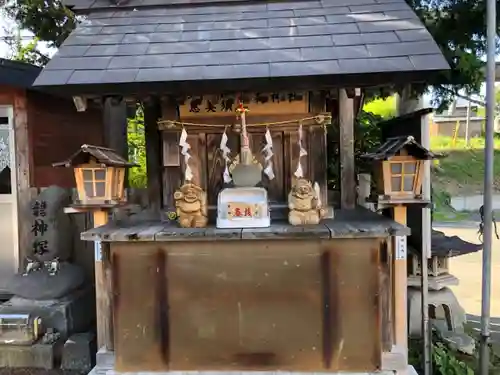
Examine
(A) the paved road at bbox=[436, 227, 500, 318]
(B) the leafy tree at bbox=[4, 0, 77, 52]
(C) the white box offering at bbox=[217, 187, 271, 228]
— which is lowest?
(A) the paved road at bbox=[436, 227, 500, 318]

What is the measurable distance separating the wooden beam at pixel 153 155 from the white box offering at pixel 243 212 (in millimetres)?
1133

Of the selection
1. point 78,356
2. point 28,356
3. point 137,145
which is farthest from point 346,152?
point 137,145

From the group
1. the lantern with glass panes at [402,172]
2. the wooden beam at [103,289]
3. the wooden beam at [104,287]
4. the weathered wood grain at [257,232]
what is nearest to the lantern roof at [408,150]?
the lantern with glass panes at [402,172]

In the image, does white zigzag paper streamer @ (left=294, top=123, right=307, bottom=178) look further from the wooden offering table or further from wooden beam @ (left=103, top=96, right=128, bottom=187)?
wooden beam @ (left=103, top=96, right=128, bottom=187)

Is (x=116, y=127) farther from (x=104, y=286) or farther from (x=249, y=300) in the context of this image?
(x=249, y=300)

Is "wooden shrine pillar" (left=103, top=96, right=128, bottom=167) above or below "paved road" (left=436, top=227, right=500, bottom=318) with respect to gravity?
above

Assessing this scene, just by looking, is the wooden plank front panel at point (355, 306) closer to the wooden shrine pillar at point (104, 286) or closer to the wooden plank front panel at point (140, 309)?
the wooden plank front panel at point (140, 309)

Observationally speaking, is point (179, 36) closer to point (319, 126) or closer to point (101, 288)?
point (319, 126)

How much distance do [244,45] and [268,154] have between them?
3.71 ft

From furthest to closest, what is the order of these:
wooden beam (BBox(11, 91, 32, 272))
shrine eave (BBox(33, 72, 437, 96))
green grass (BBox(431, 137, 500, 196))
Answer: green grass (BBox(431, 137, 500, 196))
wooden beam (BBox(11, 91, 32, 272))
shrine eave (BBox(33, 72, 437, 96))

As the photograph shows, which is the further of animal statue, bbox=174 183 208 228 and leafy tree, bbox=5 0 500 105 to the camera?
Result: leafy tree, bbox=5 0 500 105

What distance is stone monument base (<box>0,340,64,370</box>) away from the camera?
5.23m

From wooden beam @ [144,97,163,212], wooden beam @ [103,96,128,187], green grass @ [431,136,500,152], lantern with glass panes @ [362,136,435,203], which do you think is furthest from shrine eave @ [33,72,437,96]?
green grass @ [431,136,500,152]

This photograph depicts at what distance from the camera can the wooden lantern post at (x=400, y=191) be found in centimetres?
421
